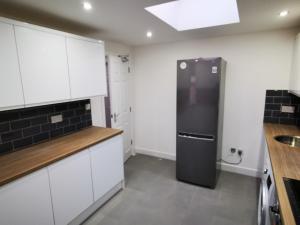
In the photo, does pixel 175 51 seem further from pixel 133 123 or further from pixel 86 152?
pixel 86 152

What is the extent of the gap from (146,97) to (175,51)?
40.9 inches

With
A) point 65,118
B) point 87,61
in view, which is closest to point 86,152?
point 65,118

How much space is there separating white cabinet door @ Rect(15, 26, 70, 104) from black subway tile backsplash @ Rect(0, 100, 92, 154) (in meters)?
0.32

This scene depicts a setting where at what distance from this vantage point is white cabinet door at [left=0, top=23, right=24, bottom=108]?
1.53 m

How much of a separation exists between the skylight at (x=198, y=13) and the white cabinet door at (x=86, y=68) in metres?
0.95

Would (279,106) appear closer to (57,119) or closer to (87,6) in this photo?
(87,6)

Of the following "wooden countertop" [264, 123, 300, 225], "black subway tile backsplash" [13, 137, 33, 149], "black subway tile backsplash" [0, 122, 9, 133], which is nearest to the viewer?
"wooden countertop" [264, 123, 300, 225]

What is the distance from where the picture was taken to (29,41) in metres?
1.70

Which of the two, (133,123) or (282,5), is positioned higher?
(282,5)

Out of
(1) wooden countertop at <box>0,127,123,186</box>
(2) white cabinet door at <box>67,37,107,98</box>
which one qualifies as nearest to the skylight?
(2) white cabinet door at <box>67,37,107,98</box>

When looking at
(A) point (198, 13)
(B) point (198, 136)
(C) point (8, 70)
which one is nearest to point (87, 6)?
(C) point (8, 70)

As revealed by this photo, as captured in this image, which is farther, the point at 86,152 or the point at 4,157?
the point at 86,152

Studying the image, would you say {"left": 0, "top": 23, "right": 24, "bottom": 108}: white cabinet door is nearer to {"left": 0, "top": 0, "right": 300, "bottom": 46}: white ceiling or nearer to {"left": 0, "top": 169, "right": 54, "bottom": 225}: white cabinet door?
{"left": 0, "top": 0, "right": 300, "bottom": 46}: white ceiling

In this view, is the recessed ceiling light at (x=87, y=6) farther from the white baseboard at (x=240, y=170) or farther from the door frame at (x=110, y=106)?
the white baseboard at (x=240, y=170)
